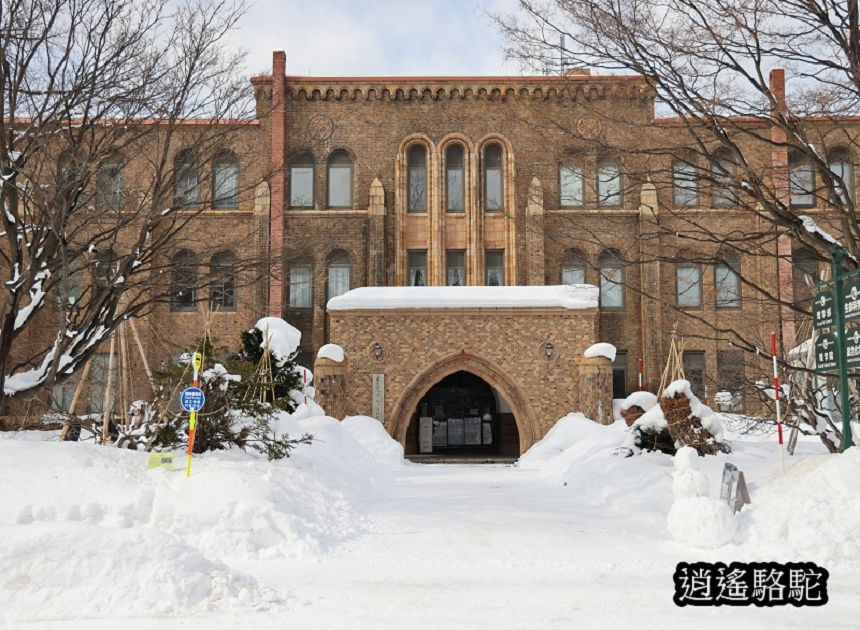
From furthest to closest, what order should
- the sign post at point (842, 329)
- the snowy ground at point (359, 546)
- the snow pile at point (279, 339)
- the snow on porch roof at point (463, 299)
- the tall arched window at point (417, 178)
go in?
the tall arched window at point (417, 178) → the snow on porch roof at point (463, 299) → the snow pile at point (279, 339) → the sign post at point (842, 329) → the snowy ground at point (359, 546)

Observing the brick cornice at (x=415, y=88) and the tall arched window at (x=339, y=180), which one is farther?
the tall arched window at (x=339, y=180)

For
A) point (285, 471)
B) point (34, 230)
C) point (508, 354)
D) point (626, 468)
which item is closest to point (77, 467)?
point (285, 471)

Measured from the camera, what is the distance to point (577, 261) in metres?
29.7

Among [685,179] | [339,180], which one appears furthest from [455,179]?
[685,179]

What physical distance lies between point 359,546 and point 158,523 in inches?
78.3

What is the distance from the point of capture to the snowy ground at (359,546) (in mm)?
5723

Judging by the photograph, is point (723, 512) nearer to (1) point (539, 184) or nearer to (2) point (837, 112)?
(2) point (837, 112)

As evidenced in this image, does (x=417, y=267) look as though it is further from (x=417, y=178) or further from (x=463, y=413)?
(x=463, y=413)

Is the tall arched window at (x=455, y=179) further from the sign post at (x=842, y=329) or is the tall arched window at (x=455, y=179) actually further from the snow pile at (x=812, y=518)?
the snow pile at (x=812, y=518)

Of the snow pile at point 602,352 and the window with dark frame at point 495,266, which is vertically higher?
the window with dark frame at point 495,266

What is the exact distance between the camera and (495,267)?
3000 cm

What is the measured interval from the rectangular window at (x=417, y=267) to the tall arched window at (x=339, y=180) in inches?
110

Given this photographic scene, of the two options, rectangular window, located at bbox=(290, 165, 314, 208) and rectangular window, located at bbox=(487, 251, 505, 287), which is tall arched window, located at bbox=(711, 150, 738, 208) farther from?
rectangular window, located at bbox=(290, 165, 314, 208)

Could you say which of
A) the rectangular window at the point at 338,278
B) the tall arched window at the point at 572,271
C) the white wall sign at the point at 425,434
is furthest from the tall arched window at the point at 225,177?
the tall arched window at the point at 572,271
